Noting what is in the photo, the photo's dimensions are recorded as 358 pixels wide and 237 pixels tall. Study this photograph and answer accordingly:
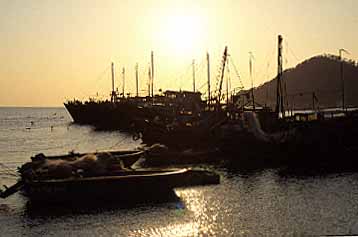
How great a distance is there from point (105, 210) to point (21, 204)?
17.9 ft

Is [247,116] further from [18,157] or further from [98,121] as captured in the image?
[98,121]

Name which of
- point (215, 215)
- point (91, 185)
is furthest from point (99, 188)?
point (215, 215)

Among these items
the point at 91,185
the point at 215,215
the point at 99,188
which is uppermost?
the point at 91,185

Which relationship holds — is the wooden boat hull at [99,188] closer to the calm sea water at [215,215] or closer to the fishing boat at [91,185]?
the fishing boat at [91,185]

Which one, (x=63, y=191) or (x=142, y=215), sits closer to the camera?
(x=142, y=215)

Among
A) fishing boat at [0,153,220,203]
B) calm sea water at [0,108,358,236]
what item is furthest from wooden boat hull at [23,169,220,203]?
calm sea water at [0,108,358,236]

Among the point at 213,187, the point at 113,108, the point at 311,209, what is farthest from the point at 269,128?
the point at 113,108

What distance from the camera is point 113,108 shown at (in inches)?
4375

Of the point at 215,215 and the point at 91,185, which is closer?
the point at 215,215

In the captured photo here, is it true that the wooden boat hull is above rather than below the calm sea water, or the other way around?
above

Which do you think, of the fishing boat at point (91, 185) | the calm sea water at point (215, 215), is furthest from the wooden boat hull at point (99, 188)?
the calm sea water at point (215, 215)

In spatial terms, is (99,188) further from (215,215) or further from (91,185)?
(215,215)

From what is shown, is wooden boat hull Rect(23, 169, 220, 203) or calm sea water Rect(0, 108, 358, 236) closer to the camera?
calm sea water Rect(0, 108, 358, 236)

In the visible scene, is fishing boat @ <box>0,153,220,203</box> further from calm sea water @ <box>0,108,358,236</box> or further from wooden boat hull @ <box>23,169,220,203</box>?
calm sea water @ <box>0,108,358,236</box>
